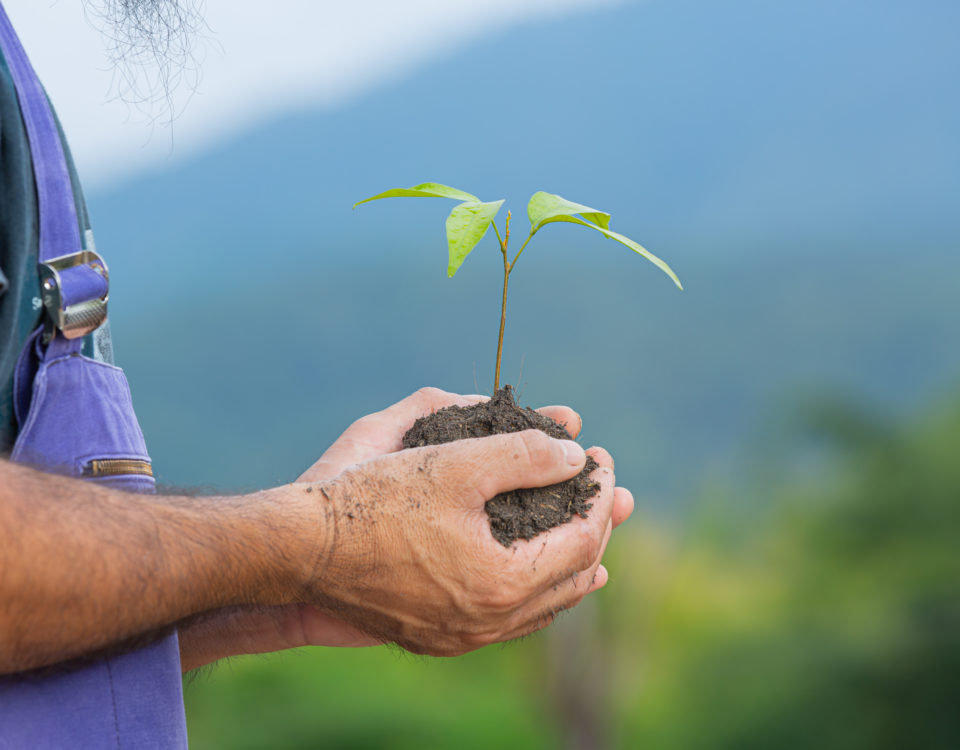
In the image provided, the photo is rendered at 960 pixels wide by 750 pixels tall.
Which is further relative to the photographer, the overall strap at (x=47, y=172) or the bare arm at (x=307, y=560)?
the overall strap at (x=47, y=172)

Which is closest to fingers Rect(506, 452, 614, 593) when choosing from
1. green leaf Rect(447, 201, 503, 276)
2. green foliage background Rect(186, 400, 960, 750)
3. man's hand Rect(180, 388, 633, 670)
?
man's hand Rect(180, 388, 633, 670)

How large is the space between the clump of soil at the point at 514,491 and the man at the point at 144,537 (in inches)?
1.2

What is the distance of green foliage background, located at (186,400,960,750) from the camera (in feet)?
12.4

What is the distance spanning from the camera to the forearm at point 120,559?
0.66 m

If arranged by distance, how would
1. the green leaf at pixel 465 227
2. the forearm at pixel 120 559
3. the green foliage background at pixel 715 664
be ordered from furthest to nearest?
the green foliage background at pixel 715 664 → the green leaf at pixel 465 227 → the forearm at pixel 120 559

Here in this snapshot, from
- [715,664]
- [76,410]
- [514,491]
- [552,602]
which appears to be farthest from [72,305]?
[715,664]

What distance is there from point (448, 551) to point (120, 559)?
0.33 metres

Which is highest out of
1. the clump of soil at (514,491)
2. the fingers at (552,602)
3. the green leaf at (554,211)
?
the green leaf at (554,211)

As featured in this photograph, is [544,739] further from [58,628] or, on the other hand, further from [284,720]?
[58,628]

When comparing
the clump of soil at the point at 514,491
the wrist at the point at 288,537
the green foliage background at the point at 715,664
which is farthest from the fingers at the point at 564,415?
the green foliage background at the point at 715,664

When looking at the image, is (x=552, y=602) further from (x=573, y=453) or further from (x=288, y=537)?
(x=288, y=537)

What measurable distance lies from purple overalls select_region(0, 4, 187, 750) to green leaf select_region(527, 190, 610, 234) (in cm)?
50

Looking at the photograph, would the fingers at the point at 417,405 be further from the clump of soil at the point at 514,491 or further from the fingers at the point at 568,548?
the fingers at the point at 568,548

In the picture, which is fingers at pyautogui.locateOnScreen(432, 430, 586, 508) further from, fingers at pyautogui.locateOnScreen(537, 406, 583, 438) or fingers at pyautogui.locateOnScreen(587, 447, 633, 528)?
fingers at pyautogui.locateOnScreen(537, 406, 583, 438)
